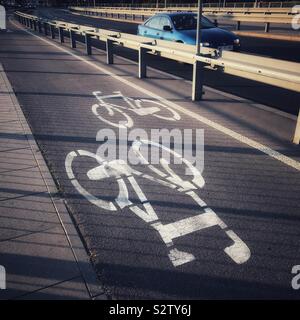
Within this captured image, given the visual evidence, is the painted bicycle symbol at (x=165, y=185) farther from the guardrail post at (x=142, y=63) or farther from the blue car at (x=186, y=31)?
the blue car at (x=186, y=31)

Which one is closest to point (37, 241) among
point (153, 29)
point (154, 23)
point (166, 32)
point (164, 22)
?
point (166, 32)

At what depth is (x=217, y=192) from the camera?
171 inches

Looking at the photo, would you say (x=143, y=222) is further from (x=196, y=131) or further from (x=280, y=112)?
(x=280, y=112)

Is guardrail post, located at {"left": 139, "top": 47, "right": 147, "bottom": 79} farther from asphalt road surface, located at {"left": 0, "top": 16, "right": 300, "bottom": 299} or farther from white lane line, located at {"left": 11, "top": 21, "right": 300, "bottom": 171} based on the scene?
asphalt road surface, located at {"left": 0, "top": 16, "right": 300, "bottom": 299}

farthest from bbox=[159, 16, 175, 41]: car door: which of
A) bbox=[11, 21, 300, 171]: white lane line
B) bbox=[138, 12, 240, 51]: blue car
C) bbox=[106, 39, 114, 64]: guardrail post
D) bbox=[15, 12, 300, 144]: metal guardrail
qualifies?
bbox=[11, 21, 300, 171]: white lane line

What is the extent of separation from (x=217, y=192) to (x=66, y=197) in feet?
6.50

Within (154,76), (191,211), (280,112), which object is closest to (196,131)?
(280,112)

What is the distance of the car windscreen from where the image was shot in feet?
40.3

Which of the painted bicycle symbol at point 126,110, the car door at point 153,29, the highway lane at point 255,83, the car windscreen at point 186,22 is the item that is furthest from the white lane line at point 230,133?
the car door at point 153,29

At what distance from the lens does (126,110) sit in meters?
7.62

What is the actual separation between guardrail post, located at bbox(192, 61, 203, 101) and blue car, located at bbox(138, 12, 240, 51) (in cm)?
308

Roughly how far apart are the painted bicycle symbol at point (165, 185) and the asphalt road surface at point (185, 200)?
14mm

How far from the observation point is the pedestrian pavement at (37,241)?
2.96 meters

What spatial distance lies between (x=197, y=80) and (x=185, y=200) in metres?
4.67
